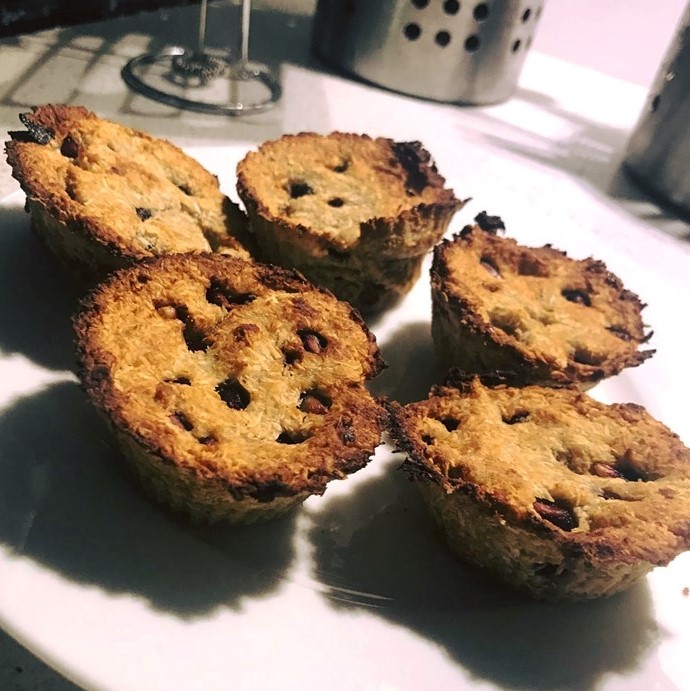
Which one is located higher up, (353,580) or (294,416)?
(294,416)

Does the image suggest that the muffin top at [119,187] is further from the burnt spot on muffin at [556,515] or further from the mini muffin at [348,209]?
the burnt spot on muffin at [556,515]

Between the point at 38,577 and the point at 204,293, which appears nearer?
the point at 38,577

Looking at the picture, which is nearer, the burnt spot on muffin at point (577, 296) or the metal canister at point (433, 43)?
the burnt spot on muffin at point (577, 296)

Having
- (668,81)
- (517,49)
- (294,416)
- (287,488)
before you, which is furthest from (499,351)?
(517,49)

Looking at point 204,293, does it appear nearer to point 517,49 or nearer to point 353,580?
point 353,580

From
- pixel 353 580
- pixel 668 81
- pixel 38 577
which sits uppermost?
pixel 668 81

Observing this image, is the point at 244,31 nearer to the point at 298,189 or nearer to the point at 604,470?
the point at 298,189

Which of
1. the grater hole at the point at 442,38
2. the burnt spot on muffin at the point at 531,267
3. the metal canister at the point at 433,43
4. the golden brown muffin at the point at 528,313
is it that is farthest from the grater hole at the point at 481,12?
the burnt spot on muffin at the point at 531,267
